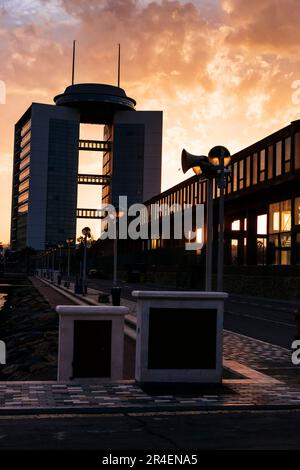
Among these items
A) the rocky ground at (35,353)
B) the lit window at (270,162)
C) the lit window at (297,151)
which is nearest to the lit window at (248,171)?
the lit window at (270,162)

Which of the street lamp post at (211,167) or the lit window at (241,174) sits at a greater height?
the lit window at (241,174)

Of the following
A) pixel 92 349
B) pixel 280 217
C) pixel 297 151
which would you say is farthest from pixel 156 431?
pixel 280 217

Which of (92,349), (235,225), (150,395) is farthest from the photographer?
(235,225)

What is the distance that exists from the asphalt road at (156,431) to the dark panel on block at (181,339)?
6.43 feet

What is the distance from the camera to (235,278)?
5975 cm

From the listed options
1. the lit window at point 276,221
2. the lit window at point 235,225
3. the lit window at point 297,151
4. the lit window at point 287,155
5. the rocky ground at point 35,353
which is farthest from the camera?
the lit window at point 235,225

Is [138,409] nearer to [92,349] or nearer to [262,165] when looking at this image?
[92,349]

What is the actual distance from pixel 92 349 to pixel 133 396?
5.80ft

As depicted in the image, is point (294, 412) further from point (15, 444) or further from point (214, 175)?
point (214, 175)

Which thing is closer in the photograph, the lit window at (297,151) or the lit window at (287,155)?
the lit window at (297,151)

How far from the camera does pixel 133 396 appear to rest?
1023 cm

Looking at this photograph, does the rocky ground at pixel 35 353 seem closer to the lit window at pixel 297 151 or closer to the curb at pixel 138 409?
the curb at pixel 138 409

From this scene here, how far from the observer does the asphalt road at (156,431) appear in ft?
24.4
